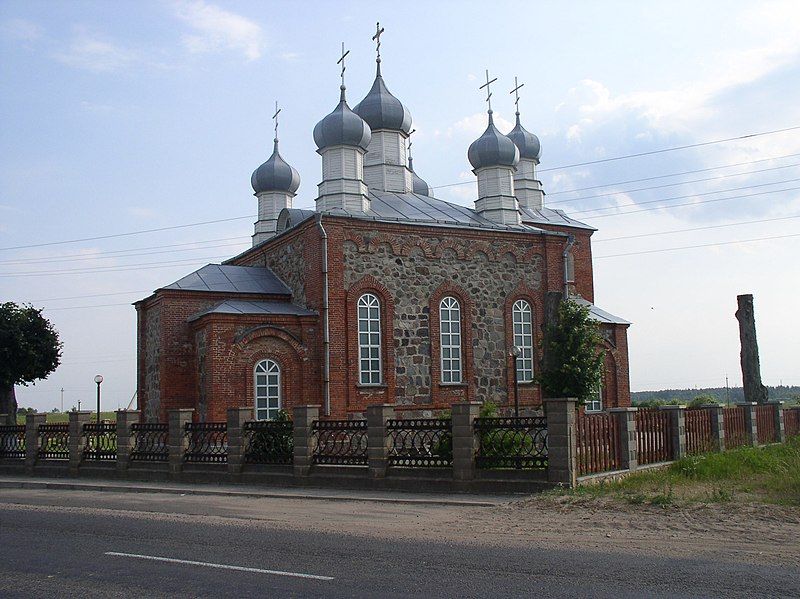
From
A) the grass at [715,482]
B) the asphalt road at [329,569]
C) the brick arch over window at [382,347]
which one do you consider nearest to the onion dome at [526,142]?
the brick arch over window at [382,347]

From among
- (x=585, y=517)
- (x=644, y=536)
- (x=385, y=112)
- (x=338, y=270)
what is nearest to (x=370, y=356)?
(x=338, y=270)

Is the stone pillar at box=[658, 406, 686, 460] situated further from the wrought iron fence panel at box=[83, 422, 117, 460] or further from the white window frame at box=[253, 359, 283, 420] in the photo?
the wrought iron fence panel at box=[83, 422, 117, 460]

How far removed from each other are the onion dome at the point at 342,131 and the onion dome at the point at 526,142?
959 cm

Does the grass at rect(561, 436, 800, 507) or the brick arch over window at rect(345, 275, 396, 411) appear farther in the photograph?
the brick arch over window at rect(345, 275, 396, 411)

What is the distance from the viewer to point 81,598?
6.73 m

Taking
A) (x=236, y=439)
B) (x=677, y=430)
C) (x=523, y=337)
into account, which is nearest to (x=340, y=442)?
(x=236, y=439)

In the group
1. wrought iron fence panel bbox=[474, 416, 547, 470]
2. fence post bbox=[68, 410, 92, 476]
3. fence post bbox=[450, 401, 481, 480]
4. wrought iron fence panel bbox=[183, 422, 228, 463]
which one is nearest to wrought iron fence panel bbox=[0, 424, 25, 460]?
fence post bbox=[68, 410, 92, 476]

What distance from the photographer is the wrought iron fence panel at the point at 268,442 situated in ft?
51.9

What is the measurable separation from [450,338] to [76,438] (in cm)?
1072

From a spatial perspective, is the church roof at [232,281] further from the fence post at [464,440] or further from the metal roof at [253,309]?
the fence post at [464,440]

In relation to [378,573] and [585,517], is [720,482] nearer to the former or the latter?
[585,517]

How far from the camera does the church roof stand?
78.7 ft

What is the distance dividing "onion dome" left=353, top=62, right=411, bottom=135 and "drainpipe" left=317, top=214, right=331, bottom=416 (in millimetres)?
6371

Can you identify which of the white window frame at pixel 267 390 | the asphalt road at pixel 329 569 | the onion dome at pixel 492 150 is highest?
the onion dome at pixel 492 150
